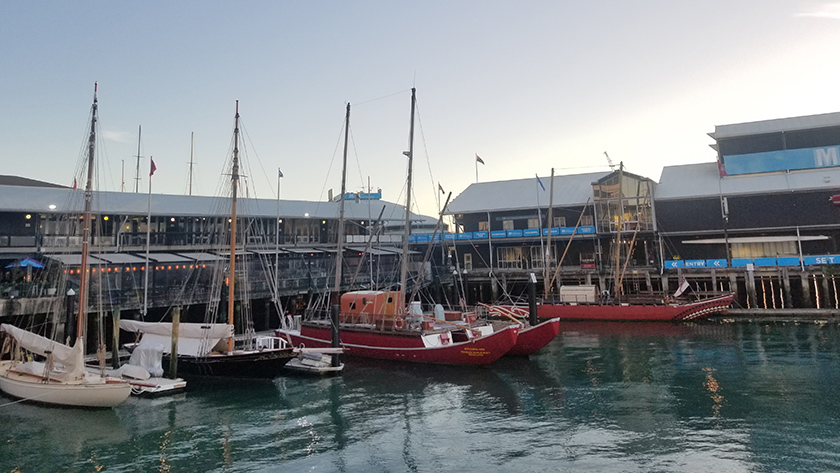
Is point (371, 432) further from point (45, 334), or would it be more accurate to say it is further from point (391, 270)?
point (391, 270)

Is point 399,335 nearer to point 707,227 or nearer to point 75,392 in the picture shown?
point 75,392

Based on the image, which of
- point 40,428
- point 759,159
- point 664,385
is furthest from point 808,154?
point 40,428

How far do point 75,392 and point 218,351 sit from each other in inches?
254

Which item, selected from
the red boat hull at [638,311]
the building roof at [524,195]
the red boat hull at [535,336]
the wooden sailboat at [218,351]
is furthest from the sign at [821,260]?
the wooden sailboat at [218,351]

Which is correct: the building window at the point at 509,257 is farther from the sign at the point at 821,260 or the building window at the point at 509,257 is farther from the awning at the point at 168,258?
the awning at the point at 168,258

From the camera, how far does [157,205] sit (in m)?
45.8

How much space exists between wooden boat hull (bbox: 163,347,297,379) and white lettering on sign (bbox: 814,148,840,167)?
55585 millimetres

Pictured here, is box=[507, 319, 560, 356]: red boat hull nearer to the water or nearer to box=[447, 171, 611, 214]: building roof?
the water

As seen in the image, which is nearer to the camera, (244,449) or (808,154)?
(244,449)

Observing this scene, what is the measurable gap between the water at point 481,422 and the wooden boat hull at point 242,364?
659 mm

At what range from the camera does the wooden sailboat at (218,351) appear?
23094mm

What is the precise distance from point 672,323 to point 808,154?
2650 cm

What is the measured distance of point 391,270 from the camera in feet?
170

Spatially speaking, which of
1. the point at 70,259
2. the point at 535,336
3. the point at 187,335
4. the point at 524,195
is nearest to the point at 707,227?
the point at 524,195
